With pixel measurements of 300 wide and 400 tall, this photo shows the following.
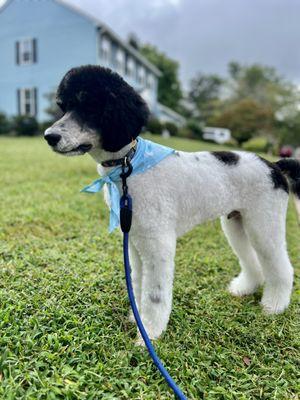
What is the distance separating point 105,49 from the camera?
1766cm

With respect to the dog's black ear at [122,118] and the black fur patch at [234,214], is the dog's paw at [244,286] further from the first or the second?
the dog's black ear at [122,118]

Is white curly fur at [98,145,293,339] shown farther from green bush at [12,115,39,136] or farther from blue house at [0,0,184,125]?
blue house at [0,0,184,125]

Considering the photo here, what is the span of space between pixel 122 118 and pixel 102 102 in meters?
0.13

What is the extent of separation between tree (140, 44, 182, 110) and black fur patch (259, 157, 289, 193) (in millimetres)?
36555

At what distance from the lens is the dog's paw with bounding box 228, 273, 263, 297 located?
8.83 ft

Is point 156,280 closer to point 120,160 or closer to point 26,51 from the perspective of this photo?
point 120,160

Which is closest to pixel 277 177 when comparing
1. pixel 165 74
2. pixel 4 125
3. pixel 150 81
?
pixel 4 125

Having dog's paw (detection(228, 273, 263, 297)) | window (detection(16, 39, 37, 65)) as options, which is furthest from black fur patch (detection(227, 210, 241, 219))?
window (detection(16, 39, 37, 65))

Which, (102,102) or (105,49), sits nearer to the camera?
(102,102)

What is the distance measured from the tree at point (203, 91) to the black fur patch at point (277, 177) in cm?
4435

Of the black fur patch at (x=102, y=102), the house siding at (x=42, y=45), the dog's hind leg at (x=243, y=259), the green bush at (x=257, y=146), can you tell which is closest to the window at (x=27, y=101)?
the house siding at (x=42, y=45)

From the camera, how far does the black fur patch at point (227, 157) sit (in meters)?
2.24

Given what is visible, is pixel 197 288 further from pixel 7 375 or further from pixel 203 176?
pixel 7 375

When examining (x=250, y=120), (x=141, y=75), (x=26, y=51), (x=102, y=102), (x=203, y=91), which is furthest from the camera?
(x=203, y=91)
